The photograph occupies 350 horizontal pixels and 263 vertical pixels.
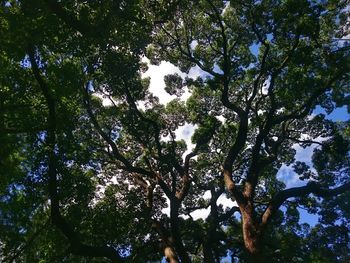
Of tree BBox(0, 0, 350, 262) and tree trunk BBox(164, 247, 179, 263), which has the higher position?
tree BBox(0, 0, 350, 262)

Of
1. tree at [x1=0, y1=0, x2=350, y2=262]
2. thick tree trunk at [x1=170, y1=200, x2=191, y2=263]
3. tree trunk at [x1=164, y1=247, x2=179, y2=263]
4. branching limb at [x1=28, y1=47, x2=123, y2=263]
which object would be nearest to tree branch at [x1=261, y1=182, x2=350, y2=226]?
tree at [x1=0, y1=0, x2=350, y2=262]

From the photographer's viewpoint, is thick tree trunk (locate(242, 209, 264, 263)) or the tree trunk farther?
the tree trunk

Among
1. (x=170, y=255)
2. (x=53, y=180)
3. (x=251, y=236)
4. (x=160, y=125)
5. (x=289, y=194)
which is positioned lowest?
(x=170, y=255)

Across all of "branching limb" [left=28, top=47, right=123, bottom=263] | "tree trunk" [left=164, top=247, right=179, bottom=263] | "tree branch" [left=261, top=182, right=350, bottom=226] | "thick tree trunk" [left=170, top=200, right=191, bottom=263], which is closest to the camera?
"branching limb" [left=28, top=47, right=123, bottom=263]

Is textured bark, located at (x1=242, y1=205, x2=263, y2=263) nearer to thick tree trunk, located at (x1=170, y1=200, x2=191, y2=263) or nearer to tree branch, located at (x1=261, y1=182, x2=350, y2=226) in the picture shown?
tree branch, located at (x1=261, y1=182, x2=350, y2=226)

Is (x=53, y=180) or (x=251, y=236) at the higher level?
(x=53, y=180)

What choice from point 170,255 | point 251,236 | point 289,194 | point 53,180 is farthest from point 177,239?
point 53,180

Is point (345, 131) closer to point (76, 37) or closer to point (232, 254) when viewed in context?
point (232, 254)

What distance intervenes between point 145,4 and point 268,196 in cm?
1241

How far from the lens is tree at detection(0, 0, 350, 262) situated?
12.6 m

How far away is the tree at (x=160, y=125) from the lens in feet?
41.4

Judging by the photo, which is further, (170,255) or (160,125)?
(160,125)

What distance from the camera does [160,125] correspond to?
20844 mm

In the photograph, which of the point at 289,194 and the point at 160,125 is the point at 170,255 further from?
the point at 160,125
